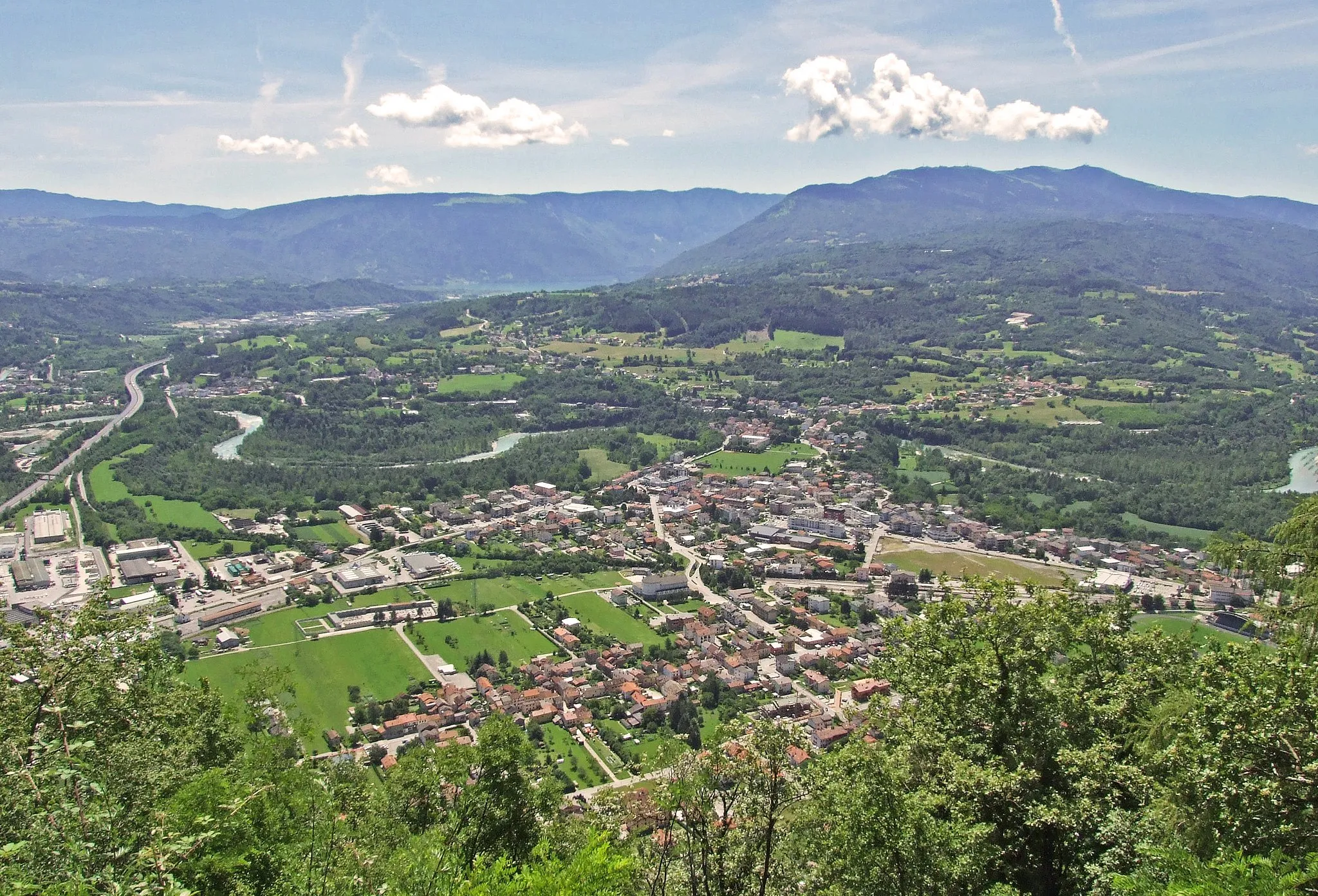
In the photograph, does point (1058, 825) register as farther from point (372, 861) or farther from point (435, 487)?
point (435, 487)

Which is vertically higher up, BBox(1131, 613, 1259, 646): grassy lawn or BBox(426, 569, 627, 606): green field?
BBox(1131, 613, 1259, 646): grassy lawn

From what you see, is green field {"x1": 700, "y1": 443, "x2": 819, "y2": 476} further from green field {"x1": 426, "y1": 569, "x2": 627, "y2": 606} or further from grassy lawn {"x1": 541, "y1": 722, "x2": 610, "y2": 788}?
grassy lawn {"x1": 541, "y1": 722, "x2": 610, "y2": 788}

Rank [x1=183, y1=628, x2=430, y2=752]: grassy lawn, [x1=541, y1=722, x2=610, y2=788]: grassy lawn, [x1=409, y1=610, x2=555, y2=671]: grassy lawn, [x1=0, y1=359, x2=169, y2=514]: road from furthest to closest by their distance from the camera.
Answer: [x1=0, y1=359, x2=169, y2=514]: road, [x1=409, y1=610, x2=555, y2=671]: grassy lawn, [x1=183, y1=628, x2=430, y2=752]: grassy lawn, [x1=541, y1=722, x2=610, y2=788]: grassy lawn

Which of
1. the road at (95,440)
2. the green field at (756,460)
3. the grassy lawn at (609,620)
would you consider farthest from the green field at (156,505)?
the green field at (756,460)

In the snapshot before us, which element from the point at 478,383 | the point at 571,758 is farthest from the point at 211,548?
the point at 478,383

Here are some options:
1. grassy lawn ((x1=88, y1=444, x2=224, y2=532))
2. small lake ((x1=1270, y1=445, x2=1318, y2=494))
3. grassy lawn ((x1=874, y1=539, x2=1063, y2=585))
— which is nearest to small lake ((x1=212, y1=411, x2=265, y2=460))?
grassy lawn ((x1=88, y1=444, x2=224, y2=532))

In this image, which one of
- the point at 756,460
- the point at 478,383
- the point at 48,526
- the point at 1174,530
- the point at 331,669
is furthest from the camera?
the point at 478,383

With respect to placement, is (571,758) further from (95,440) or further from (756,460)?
(95,440)
